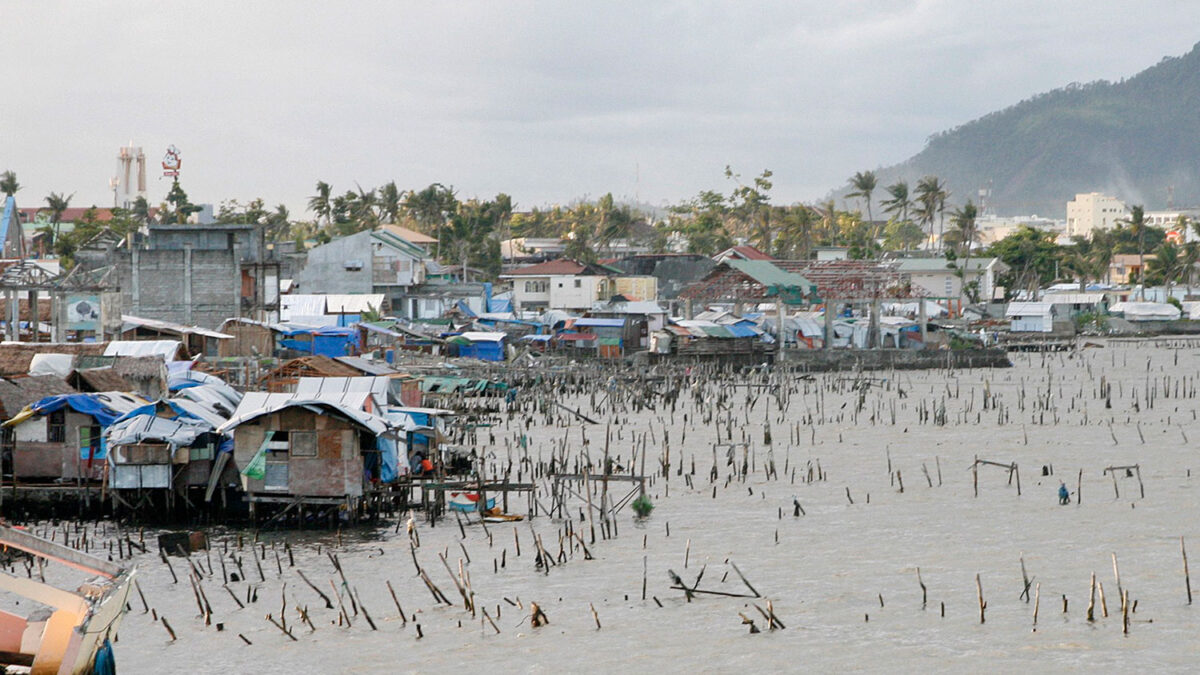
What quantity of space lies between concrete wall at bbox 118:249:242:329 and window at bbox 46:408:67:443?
2501 cm

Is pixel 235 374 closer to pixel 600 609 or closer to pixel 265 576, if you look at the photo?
pixel 265 576

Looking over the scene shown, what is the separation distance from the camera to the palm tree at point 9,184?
84312 mm

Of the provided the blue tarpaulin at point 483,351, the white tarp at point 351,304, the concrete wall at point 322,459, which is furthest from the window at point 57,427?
the white tarp at point 351,304

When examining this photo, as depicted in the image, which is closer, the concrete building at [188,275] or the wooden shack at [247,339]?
the wooden shack at [247,339]

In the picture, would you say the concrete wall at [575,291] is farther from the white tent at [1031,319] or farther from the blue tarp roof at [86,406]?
the blue tarp roof at [86,406]

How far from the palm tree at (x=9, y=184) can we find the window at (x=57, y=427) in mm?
66080

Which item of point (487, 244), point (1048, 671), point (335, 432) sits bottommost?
point (1048, 671)

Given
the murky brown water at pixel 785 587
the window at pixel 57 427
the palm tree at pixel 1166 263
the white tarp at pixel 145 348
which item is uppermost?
the palm tree at pixel 1166 263

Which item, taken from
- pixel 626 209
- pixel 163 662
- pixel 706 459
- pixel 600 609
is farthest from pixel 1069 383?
pixel 626 209

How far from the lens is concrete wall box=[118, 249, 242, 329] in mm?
48688

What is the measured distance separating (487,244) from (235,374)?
50.2 m

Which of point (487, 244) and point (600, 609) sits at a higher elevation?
point (487, 244)

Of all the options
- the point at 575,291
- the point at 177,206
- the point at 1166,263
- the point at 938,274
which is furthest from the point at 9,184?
the point at 1166,263

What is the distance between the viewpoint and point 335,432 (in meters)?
22.0
